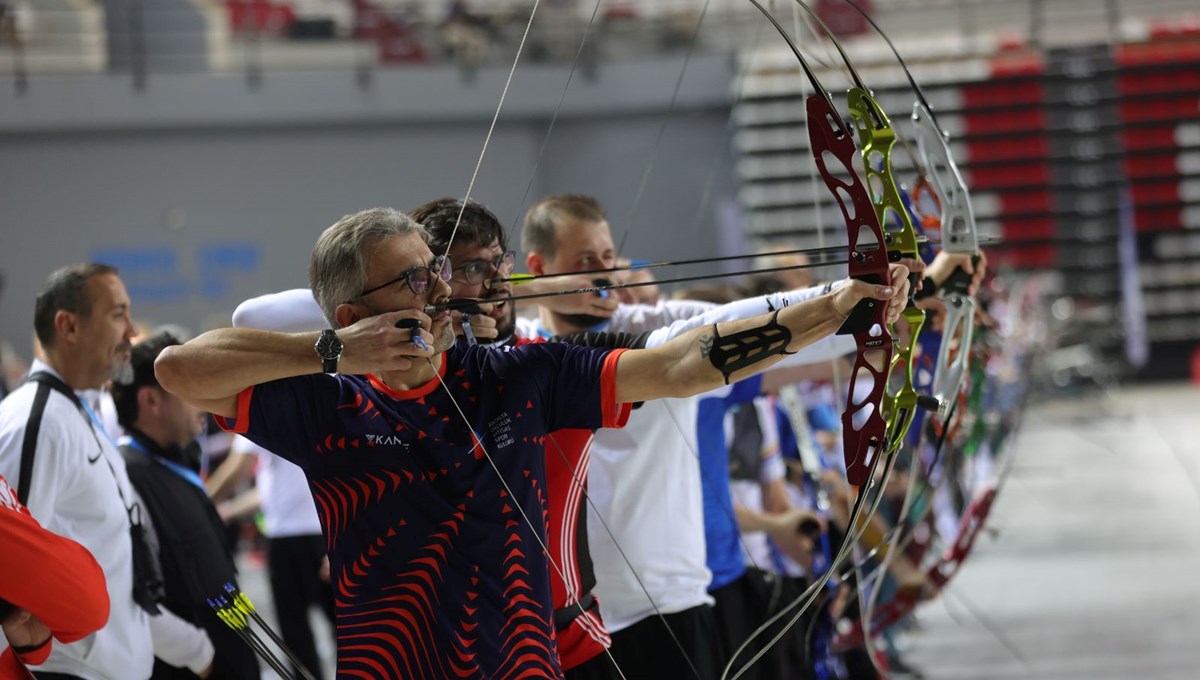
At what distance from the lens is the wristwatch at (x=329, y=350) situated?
1.61m

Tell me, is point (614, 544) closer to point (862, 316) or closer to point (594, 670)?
point (594, 670)

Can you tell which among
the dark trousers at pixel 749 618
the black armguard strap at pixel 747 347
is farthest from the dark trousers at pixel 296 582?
the black armguard strap at pixel 747 347

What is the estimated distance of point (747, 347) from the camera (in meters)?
Answer: 1.64

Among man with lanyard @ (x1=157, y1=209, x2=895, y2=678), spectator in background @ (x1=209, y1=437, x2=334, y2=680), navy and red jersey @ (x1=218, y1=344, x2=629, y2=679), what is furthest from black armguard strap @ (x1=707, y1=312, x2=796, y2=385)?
spectator in background @ (x1=209, y1=437, x2=334, y2=680)

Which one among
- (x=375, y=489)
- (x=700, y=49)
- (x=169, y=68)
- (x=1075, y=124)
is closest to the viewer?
(x=375, y=489)

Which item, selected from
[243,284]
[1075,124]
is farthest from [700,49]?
[1075,124]

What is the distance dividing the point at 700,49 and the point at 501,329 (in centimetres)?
1070

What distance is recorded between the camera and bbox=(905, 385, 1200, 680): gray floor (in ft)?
15.3

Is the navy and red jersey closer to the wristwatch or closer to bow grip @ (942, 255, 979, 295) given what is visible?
the wristwatch

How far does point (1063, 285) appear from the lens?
16.0 metres

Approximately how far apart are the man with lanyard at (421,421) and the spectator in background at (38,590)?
246 mm

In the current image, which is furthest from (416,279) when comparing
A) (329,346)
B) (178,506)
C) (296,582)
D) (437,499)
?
(296,582)

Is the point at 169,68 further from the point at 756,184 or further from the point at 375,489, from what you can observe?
the point at 375,489

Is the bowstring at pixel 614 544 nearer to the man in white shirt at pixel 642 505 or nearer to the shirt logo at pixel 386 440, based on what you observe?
the man in white shirt at pixel 642 505
